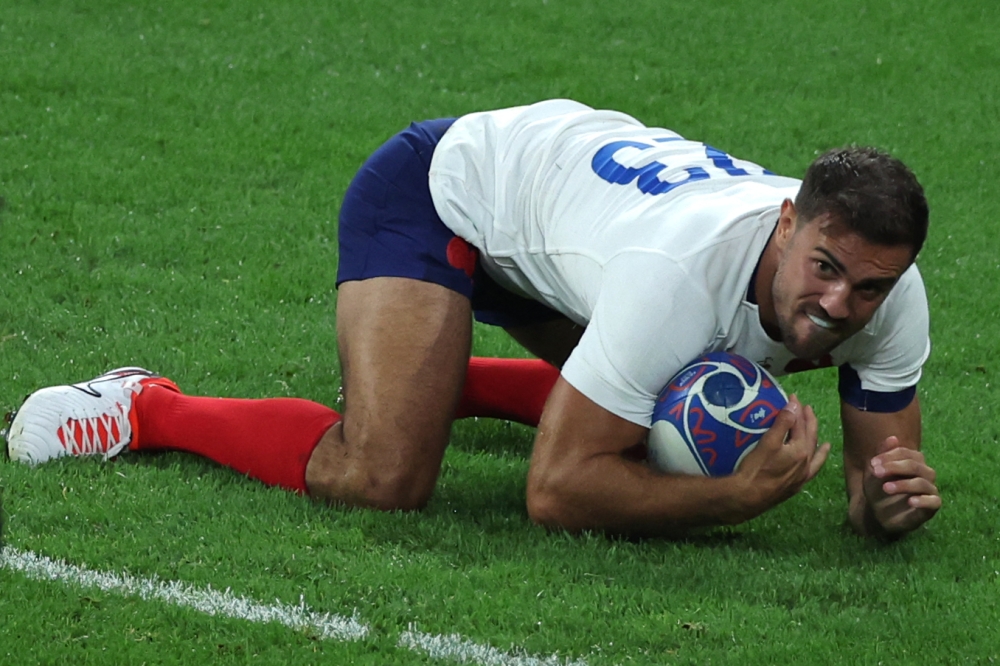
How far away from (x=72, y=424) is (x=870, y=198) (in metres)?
2.69

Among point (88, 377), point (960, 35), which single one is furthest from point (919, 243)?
point (960, 35)

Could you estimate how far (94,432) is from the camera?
4875 mm

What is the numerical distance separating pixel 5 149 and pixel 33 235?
5.01 feet

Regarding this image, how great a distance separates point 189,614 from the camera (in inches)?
146

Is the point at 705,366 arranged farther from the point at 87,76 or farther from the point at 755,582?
the point at 87,76

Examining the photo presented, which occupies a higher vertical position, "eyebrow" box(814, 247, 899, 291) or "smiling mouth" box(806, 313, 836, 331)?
"eyebrow" box(814, 247, 899, 291)

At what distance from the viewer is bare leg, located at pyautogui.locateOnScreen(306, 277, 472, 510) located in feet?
15.0

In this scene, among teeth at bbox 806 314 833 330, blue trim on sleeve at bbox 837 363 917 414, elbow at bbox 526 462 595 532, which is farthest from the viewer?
blue trim on sleeve at bbox 837 363 917 414

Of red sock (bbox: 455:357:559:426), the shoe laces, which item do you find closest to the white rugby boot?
the shoe laces

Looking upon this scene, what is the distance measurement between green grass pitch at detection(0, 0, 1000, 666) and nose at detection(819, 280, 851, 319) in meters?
0.79

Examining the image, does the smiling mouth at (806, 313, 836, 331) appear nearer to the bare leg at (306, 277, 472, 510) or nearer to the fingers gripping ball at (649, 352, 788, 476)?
the fingers gripping ball at (649, 352, 788, 476)

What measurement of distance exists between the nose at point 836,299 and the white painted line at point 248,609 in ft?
3.82

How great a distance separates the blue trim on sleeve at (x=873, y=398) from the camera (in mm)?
4465

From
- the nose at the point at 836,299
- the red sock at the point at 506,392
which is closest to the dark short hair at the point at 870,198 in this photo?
the nose at the point at 836,299
